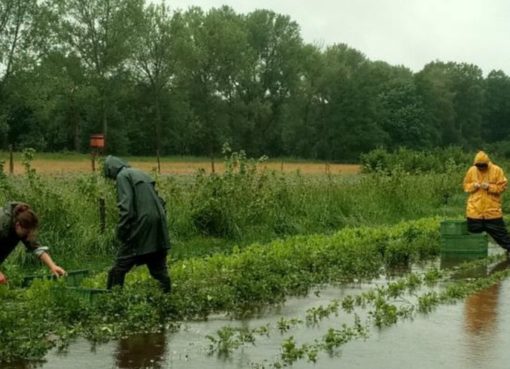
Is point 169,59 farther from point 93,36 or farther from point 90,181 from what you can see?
point 90,181

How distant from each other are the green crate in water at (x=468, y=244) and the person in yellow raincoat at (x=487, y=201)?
0.27m

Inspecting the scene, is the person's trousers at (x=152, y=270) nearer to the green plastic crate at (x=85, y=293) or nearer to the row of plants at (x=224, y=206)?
the green plastic crate at (x=85, y=293)

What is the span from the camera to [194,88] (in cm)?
7838

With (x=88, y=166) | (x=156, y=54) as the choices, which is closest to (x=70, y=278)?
(x=88, y=166)

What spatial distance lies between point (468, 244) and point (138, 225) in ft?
25.8

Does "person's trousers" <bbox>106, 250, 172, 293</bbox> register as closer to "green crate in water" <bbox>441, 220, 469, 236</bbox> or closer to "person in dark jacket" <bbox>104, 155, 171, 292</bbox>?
"person in dark jacket" <bbox>104, 155, 171, 292</bbox>

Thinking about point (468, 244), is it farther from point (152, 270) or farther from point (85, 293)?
point (85, 293)

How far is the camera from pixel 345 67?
86.8 meters

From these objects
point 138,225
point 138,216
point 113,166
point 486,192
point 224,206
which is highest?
point 113,166

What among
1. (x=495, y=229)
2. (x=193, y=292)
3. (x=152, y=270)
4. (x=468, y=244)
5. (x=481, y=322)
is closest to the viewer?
(x=481, y=322)

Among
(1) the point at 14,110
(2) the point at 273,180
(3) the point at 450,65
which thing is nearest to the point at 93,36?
(1) the point at 14,110

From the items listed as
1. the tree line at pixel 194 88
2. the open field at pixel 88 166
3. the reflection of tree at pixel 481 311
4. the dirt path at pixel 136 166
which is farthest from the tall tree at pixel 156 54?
the reflection of tree at pixel 481 311

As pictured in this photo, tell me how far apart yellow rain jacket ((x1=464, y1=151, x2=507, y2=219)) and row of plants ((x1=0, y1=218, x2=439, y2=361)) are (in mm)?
1323

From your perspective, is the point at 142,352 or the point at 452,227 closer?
the point at 142,352
